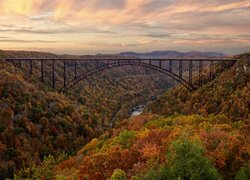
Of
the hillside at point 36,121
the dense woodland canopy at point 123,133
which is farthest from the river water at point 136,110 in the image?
the dense woodland canopy at point 123,133

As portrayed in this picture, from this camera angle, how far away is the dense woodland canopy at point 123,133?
28.8m

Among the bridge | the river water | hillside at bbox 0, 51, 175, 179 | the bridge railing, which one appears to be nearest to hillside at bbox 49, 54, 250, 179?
hillside at bbox 0, 51, 175, 179

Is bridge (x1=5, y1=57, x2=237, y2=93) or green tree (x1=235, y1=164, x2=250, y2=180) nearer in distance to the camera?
green tree (x1=235, y1=164, x2=250, y2=180)

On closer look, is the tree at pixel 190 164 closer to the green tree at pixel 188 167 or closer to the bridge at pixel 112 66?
the green tree at pixel 188 167

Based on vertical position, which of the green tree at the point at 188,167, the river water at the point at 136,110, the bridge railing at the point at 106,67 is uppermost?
the bridge railing at the point at 106,67

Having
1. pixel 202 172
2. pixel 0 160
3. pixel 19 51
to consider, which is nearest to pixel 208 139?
pixel 202 172

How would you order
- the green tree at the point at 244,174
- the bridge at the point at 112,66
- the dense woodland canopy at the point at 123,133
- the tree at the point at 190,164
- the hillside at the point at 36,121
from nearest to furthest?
the tree at the point at 190,164 → the green tree at the point at 244,174 → the dense woodland canopy at the point at 123,133 → the hillside at the point at 36,121 → the bridge at the point at 112,66

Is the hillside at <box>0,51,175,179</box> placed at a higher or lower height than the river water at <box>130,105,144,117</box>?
higher

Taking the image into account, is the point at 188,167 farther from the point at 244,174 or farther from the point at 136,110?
the point at 136,110

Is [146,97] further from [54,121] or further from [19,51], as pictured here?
[54,121]

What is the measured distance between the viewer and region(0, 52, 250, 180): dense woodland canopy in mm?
28766

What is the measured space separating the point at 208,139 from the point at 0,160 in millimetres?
31546

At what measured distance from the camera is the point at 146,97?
139500 mm

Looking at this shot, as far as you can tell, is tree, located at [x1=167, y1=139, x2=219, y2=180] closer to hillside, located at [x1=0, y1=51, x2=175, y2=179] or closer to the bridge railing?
hillside, located at [x1=0, y1=51, x2=175, y2=179]
